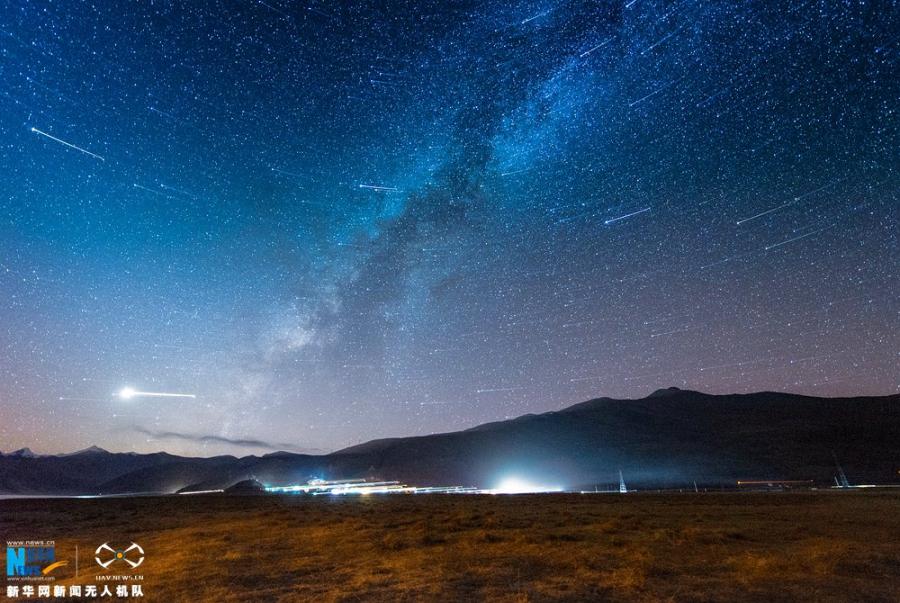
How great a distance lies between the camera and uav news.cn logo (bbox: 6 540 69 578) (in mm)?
13481

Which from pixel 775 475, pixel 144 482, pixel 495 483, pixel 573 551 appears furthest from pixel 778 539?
pixel 144 482

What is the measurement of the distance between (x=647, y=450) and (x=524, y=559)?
379 ft

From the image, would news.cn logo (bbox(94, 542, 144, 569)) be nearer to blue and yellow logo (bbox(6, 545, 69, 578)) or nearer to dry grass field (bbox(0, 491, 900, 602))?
dry grass field (bbox(0, 491, 900, 602))

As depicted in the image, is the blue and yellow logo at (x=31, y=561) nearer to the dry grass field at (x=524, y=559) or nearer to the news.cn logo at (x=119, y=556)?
the dry grass field at (x=524, y=559)

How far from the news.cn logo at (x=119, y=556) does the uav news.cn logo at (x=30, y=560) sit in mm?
1043

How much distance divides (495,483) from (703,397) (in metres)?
97.8

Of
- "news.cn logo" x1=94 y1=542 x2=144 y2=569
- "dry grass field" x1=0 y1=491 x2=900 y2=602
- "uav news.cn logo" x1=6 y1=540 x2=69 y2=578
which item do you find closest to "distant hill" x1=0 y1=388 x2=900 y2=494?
"dry grass field" x1=0 y1=491 x2=900 y2=602

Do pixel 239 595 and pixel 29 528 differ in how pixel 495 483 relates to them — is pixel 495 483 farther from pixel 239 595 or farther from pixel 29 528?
pixel 239 595

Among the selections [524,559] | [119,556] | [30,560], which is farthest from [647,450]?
[30,560]

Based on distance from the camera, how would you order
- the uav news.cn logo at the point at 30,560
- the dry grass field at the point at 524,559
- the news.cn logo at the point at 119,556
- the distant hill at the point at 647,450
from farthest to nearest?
the distant hill at the point at 647,450 < the news.cn logo at the point at 119,556 < the uav news.cn logo at the point at 30,560 < the dry grass field at the point at 524,559

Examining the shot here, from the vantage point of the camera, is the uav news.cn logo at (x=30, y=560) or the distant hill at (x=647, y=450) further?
the distant hill at (x=647, y=450)

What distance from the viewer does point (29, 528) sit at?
27031mm

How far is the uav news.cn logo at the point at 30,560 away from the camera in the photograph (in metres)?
13.5

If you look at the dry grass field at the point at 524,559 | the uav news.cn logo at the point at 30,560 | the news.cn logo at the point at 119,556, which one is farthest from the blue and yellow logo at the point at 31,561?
the news.cn logo at the point at 119,556
